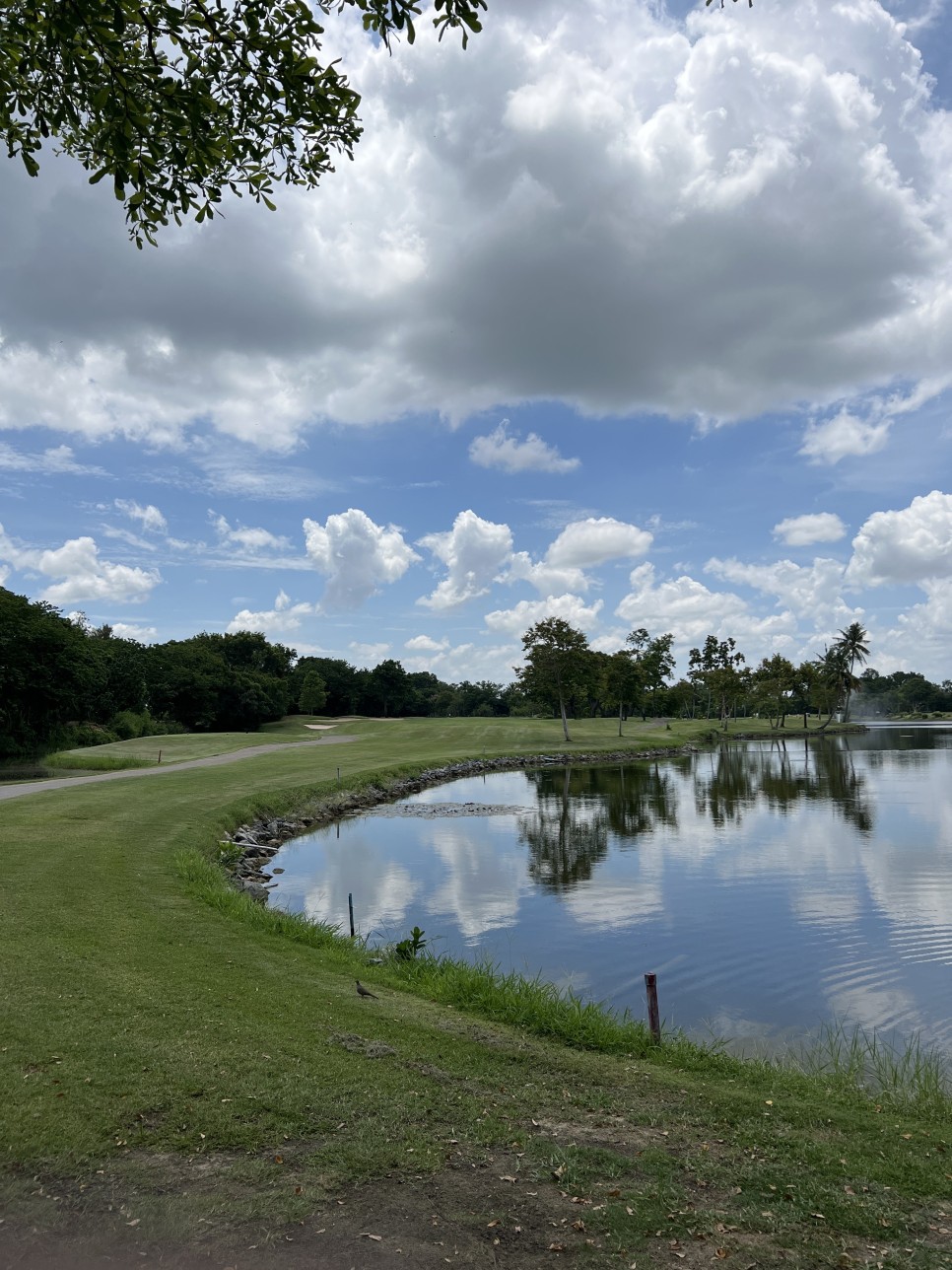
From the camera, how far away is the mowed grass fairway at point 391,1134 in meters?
4.75

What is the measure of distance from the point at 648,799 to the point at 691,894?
63.0ft

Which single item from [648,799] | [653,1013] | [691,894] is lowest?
[648,799]

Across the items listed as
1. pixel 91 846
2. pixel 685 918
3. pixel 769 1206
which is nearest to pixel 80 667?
pixel 91 846

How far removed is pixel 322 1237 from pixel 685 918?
12.8m

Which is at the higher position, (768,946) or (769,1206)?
(769,1206)

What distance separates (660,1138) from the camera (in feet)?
20.4

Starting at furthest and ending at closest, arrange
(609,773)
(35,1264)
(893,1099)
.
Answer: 1. (609,773)
2. (893,1099)
3. (35,1264)

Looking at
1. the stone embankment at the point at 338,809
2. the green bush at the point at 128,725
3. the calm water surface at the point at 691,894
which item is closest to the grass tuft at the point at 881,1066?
the calm water surface at the point at 691,894

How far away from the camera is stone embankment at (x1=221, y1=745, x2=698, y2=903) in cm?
2061

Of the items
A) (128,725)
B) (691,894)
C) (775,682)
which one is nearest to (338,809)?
(691,894)

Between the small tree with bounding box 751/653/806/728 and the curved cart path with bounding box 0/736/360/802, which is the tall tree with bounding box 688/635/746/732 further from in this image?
the curved cart path with bounding box 0/736/360/802

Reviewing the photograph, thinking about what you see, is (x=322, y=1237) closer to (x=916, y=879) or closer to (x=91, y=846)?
(x=91, y=846)

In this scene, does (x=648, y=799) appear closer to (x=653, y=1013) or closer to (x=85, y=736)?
(x=653, y=1013)

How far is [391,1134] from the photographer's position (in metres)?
5.97
